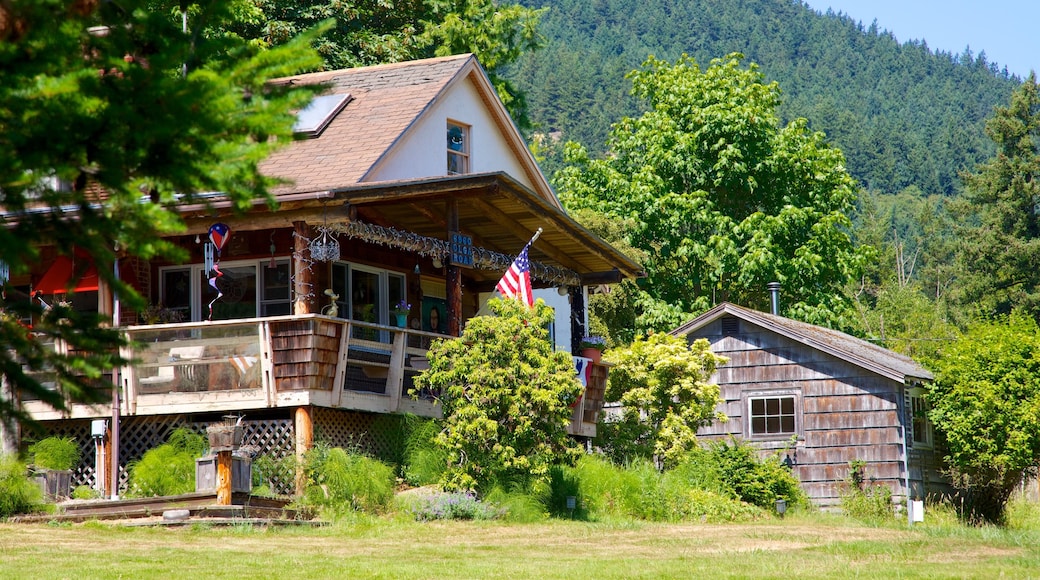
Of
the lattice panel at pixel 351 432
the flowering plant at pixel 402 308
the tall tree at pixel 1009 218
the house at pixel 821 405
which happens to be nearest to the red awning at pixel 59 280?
the lattice panel at pixel 351 432

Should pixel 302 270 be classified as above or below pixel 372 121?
below

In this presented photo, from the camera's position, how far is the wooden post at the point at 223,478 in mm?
16844

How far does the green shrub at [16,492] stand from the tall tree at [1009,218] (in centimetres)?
5032

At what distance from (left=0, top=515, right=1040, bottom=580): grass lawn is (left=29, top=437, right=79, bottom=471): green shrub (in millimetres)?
3434

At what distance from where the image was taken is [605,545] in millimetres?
15977

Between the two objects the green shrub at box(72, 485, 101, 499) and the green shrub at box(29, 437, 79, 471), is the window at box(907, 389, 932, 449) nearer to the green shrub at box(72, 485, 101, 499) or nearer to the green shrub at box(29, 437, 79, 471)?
the green shrub at box(72, 485, 101, 499)

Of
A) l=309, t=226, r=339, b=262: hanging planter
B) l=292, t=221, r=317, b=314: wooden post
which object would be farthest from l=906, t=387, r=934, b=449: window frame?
l=292, t=221, r=317, b=314: wooden post

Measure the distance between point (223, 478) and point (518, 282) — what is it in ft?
21.4

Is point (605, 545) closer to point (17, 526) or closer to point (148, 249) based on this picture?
point (17, 526)

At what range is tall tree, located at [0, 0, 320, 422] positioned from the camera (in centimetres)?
571

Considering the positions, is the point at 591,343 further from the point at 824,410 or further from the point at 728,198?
the point at 728,198

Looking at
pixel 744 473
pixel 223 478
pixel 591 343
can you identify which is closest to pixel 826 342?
pixel 744 473

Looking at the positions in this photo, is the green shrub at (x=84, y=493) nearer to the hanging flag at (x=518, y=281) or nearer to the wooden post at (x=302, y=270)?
the wooden post at (x=302, y=270)

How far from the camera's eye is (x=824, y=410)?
1201 inches
